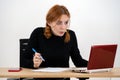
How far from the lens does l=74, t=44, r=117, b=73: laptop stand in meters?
2.01

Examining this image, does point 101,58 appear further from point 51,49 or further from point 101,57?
point 51,49

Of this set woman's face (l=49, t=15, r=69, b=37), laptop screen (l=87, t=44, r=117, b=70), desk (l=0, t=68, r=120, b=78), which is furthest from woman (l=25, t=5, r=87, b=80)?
laptop screen (l=87, t=44, r=117, b=70)

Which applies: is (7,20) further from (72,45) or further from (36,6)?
(72,45)

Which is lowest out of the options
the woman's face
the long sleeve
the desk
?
the desk

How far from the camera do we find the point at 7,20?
3.85 m

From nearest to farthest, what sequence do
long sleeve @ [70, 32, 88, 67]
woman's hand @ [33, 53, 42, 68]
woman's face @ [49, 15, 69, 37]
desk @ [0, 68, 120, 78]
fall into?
desk @ [0, 68, 120, 78] → woman's hand @ [33, 53, 42, 68] → woman's face @ [49, 15, 69, 37] → long sleeve @ [70, 32, 88, 67]

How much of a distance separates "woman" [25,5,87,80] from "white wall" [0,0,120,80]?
1450mm

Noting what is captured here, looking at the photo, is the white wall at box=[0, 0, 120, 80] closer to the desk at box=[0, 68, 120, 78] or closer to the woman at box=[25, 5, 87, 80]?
the woman at box=[25, 5, 87, 80]

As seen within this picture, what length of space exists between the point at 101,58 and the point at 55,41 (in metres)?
0.53

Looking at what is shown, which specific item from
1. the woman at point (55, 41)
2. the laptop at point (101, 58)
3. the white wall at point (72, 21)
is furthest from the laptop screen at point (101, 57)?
the white wall at point (72, 21)

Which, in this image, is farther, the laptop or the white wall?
the white wall

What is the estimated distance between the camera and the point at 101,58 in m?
2.06

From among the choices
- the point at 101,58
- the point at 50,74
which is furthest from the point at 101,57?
the point at 50,74

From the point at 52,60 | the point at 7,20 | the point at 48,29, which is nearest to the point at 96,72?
the point at 52,60
